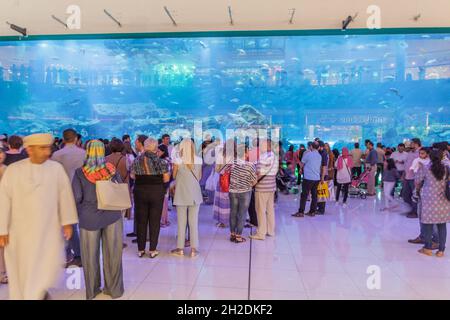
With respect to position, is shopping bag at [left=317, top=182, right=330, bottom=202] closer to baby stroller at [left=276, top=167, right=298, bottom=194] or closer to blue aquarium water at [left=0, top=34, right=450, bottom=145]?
baby stroller at [left=276, top=167, right=298, bottom=194]

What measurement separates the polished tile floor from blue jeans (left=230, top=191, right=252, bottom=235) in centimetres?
26

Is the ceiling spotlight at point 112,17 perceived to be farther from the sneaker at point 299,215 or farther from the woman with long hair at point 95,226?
the woman with long hair at point 95,226

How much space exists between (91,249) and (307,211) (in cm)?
502

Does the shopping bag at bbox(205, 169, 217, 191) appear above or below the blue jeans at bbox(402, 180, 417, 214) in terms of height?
above

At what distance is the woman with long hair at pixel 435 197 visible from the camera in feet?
13.4

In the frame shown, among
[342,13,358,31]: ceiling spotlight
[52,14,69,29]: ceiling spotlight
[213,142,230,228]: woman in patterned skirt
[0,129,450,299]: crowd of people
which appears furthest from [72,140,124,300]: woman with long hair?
[52,14,69,29]: ceiling spotlight

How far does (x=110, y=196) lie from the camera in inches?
113

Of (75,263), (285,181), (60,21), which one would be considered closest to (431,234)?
(75,263)

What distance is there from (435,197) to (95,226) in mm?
3938

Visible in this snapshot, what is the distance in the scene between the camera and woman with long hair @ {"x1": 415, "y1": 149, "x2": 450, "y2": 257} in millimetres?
4098

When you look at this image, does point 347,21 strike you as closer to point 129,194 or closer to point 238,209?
point 238,209

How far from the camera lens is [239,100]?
15797 mm

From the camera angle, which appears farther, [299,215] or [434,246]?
[299,215]
